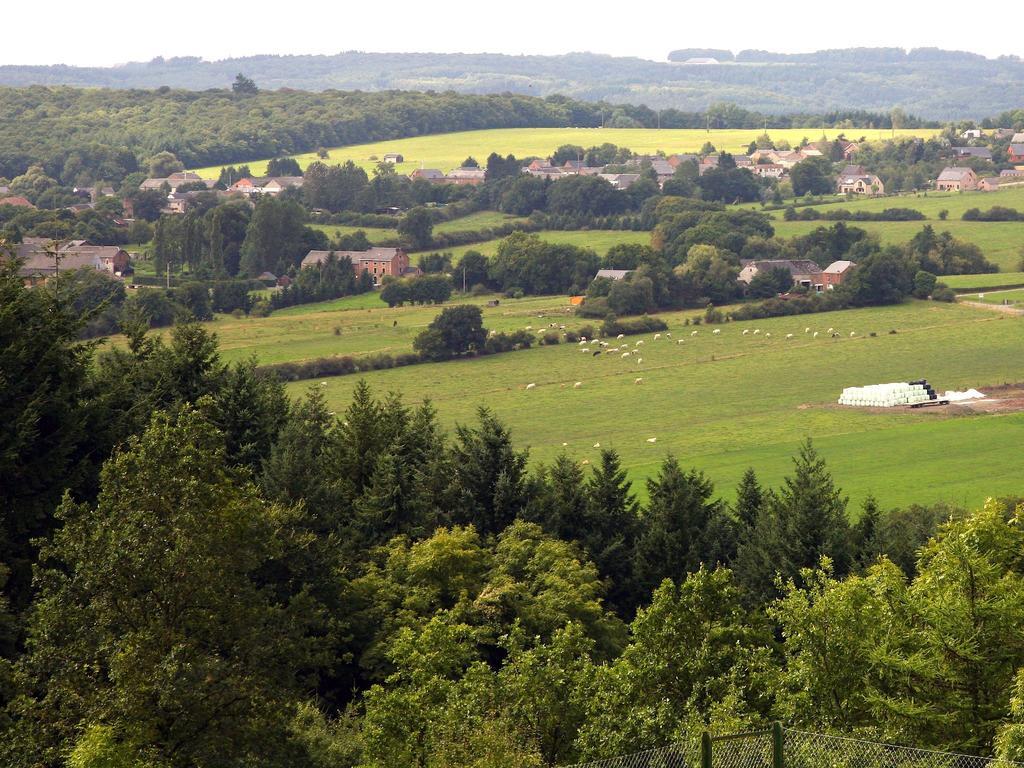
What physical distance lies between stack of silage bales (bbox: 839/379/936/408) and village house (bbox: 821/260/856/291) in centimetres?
3942

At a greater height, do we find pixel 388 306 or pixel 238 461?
pixel 238 461

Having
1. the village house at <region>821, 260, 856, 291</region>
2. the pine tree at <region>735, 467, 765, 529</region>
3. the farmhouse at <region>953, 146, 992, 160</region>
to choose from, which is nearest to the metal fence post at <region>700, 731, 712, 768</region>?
the pine tree at <region>735, 467, 765, 529</region>

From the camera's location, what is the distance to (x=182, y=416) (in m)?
23.6

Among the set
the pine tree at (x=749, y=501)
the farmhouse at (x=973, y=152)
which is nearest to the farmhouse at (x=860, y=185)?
the farmhouse at (x=973, y=152)

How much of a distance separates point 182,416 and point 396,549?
12179mm

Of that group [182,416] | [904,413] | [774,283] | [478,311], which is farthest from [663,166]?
[182,416]

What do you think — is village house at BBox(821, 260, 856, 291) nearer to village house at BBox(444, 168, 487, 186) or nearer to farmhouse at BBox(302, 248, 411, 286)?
farmhouse at BBox(302, 248, 411, 286)

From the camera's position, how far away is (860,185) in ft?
563

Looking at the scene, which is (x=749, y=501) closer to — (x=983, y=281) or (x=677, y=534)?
(x=677, y=534)

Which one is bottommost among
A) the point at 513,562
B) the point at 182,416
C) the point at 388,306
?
the point at 388,306

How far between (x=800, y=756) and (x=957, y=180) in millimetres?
160596

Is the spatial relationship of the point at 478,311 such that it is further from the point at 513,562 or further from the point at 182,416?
the point at 182,416

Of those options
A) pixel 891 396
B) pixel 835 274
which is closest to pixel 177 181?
pixel 835 274

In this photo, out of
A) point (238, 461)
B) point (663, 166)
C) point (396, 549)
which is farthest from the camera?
point (663, 166)
